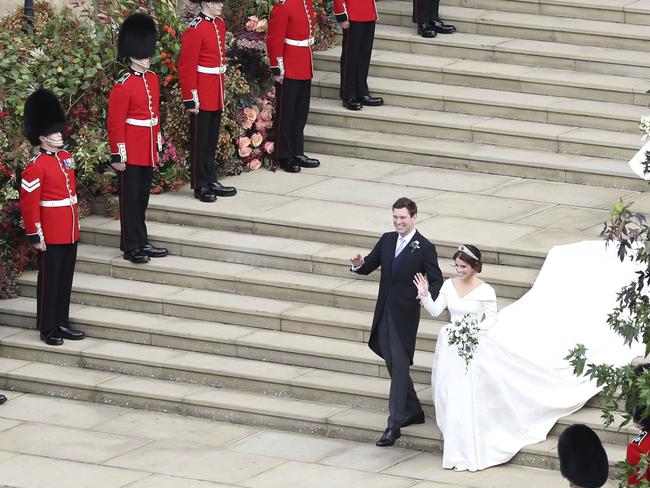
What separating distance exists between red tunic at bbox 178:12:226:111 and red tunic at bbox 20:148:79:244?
1.55 metres

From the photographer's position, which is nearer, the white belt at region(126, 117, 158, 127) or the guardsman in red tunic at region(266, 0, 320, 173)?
the white belt at region(126, 117, 158, 127)

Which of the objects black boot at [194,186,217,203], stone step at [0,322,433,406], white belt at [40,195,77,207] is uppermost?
white belt at [40,195,77,207]

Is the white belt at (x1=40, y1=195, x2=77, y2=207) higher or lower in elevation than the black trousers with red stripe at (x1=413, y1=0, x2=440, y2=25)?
lower

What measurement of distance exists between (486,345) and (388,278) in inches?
30.9

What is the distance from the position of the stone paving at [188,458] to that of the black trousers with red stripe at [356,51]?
4.39 metres

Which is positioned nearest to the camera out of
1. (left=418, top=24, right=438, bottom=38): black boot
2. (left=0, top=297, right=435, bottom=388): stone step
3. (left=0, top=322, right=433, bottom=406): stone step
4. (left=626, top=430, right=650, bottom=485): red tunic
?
(left=626, top=430, right=650, bottom=485): red tunic

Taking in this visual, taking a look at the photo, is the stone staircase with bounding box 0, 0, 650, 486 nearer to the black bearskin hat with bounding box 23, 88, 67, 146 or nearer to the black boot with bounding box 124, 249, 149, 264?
the black boot with bounding box 124, 249, 149, 264

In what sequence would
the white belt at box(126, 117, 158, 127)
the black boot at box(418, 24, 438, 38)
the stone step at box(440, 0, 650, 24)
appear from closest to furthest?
the white belt at box(126, 117, 158, 127) → the stone step at box(440, 0, 650, 24) → the black boot at box(418, 24, 438, 38)

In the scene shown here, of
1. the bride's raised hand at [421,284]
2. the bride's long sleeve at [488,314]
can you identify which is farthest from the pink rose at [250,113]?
the bride's long sleeve at [488,314]

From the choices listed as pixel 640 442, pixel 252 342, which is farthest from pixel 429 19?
pixel 640 442

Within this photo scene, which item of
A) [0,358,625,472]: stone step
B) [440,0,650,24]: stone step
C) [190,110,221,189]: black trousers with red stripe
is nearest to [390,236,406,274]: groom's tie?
[0,358,625,472]: stone step

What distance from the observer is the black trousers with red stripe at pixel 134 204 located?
13086 millimetres

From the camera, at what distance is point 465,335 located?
10.4 m

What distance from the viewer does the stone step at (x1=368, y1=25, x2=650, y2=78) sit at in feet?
49.5
